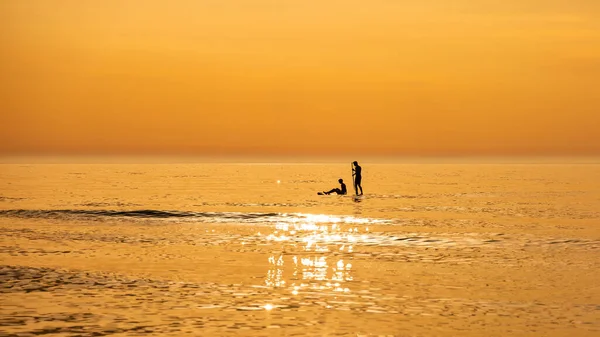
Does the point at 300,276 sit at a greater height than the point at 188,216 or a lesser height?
lesser

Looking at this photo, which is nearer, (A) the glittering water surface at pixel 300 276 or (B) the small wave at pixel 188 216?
(A) the glittering water surface at pixel 300 276

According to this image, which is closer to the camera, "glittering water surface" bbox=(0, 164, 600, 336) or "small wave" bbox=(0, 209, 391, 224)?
"glittering water surface" bbox=(0, 164, 600, 336)

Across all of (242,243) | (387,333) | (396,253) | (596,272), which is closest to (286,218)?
(242,243)

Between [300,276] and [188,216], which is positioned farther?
[188,216]

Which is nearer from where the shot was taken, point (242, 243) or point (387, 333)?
point (387, 333)

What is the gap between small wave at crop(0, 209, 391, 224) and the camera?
47.5 m

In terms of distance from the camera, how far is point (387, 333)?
1744 cm

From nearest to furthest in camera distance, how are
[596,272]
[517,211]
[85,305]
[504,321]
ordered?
[504,321], [85,305], [596,272], [517,211]

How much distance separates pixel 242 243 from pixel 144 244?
4.16m

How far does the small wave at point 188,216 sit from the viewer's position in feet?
156

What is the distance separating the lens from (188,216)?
50969 millimetres

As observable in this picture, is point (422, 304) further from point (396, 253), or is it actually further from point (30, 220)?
point (30, 220)

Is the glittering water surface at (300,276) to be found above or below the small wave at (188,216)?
below

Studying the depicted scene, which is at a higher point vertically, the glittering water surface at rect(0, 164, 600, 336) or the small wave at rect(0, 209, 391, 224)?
the small wave at rect(0, 209, 391, 224)
